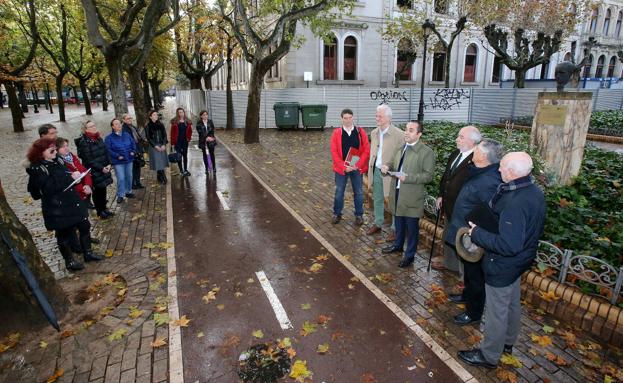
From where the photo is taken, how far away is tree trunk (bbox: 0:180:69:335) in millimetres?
3885

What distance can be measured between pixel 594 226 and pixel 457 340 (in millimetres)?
2656

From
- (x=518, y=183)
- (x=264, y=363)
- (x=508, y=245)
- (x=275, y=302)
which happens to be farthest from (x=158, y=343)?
(x=518, y=183)

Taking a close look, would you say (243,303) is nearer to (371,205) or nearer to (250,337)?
(250,337)

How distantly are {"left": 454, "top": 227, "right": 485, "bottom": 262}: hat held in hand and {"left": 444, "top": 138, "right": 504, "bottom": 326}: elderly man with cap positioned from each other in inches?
2.1

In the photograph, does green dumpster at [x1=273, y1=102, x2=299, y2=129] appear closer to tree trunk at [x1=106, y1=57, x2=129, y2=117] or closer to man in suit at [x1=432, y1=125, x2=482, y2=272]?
tree trunk at [x1=106, y1=57, x2=129, y2=117]

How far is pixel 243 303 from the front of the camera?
14.9 ft

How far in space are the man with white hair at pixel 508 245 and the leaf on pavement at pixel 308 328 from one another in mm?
1554

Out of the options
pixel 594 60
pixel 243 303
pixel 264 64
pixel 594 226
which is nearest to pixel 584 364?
pixel 594 226

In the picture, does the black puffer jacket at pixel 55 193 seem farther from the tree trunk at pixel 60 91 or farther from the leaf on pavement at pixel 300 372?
the tree trunk at pixel 60 91

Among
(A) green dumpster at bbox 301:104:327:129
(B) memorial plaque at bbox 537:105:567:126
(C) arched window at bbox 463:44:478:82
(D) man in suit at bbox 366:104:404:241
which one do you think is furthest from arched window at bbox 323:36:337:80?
(D) man in suit at bbox 366:104:404:241

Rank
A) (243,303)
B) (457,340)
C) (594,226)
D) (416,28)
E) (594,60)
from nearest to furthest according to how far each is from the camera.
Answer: (457,340) → (243,303) → (594,226) → (416,28) → (594,60)

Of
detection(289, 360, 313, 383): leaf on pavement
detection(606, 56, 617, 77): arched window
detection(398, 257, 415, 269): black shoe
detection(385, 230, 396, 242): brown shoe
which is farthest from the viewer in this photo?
detection(606, 56, 617, 77): arched window

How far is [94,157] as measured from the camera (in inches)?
273

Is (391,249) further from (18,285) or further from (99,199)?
(99,199)
